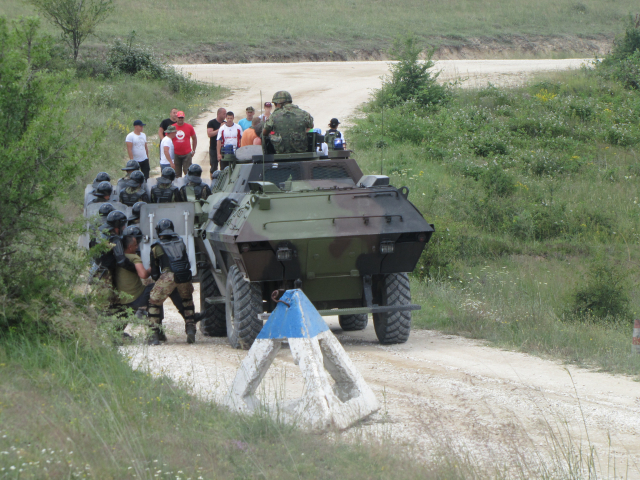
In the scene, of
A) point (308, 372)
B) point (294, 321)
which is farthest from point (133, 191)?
point (308, 372)

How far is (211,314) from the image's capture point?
983cm

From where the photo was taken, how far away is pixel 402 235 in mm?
8203

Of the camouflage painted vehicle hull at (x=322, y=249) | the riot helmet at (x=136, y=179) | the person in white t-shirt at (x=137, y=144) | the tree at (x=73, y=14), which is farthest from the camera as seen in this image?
the tree at (x=73, y=14)

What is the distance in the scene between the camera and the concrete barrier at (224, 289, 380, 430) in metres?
5.29

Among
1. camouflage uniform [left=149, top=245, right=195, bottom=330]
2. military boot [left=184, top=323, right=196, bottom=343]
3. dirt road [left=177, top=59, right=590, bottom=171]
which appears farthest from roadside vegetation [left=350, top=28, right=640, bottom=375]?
camouflage uniform [left=149, top=245, right=195, bottom=330]

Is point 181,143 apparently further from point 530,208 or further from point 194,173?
point 530,208

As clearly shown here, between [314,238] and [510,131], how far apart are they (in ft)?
53.6

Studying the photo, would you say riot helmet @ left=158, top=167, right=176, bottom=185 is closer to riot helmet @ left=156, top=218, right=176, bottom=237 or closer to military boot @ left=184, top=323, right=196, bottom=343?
riot helmet @ left=156, top=218, right=176, bottom=237

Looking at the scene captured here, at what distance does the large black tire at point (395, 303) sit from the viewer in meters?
8.58

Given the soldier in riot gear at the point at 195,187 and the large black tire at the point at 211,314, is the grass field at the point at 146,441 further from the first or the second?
the soldier in riot gear at the point at 195,187

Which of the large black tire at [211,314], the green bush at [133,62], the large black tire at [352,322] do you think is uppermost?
the green bush at [133,62]

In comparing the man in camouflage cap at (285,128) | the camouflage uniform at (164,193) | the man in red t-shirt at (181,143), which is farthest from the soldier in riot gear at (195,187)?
the man in red t-shirt at (181,143)

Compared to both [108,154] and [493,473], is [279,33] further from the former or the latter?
[493,473]

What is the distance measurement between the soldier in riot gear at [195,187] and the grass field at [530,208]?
3.43 m
